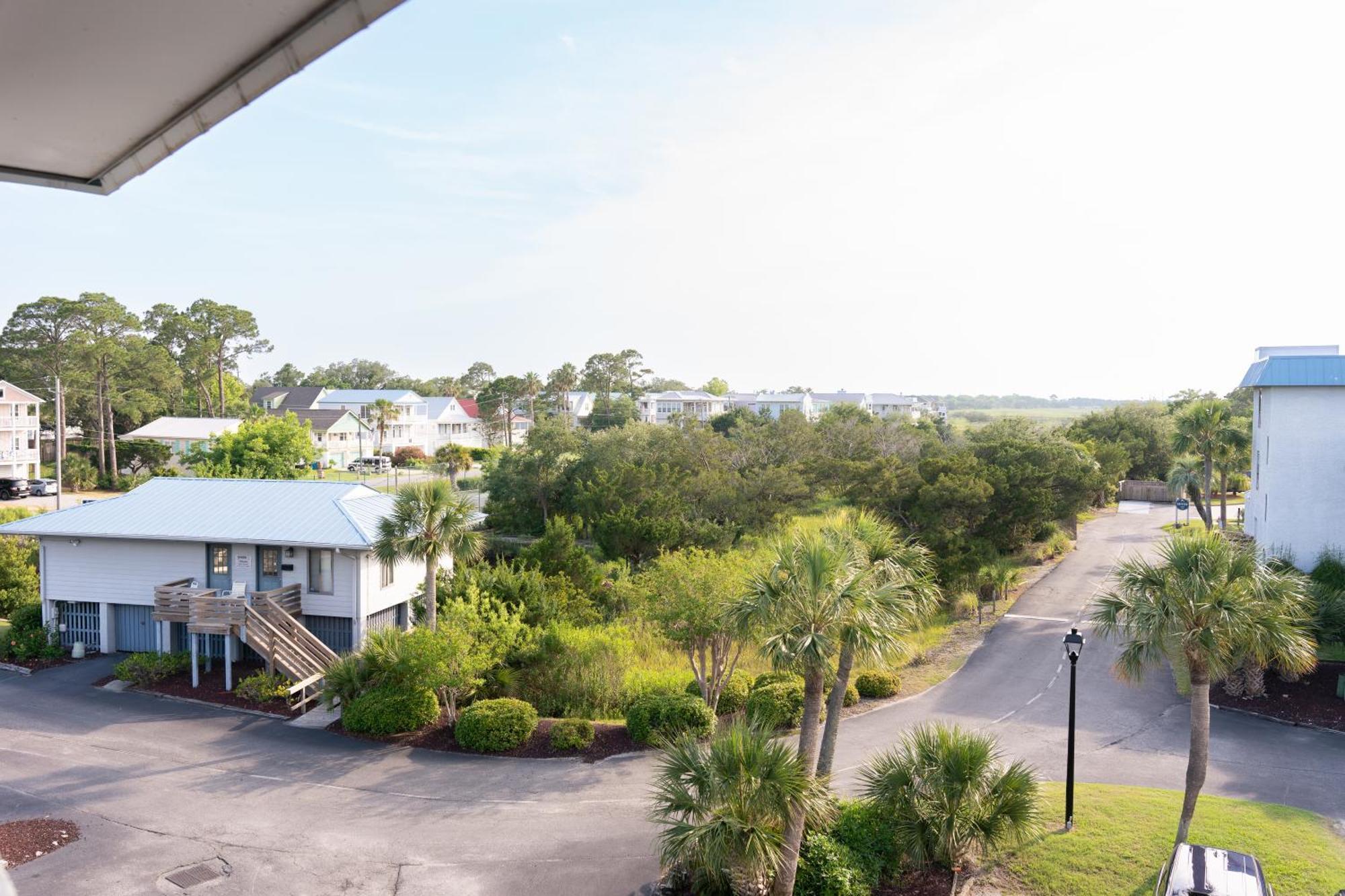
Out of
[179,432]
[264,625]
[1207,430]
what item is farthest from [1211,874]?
[179,432]

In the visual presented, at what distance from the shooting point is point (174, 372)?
208ft

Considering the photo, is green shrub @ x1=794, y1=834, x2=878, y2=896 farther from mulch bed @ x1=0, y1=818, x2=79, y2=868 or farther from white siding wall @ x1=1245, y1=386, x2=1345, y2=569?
white siding wall @ x1=1245, y1=386, x2=1345, y2=569

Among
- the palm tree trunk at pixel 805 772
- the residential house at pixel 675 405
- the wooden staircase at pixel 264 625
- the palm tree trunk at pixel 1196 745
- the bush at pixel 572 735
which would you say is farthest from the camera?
the residential house at pixel 675 405

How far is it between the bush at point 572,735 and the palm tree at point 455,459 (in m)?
43.8

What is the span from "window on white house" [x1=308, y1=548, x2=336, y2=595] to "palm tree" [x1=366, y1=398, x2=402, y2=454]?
50.6 m

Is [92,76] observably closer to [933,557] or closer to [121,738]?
[121,738]

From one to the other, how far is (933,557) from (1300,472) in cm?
1073

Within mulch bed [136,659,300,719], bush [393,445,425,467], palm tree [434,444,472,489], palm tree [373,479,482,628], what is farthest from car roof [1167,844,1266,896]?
bush [393,445,425,467]

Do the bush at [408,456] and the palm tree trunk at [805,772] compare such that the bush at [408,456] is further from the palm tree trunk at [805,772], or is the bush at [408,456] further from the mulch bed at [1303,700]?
the palm tree trunk at [805,772]

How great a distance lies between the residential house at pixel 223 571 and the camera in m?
22.1

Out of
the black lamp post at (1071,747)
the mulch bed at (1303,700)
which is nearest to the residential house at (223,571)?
the black lamp post at (1071,747)

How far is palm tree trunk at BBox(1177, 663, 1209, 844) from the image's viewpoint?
1257 cm

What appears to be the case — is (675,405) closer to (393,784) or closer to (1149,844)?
(393,784)

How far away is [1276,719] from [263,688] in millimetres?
22657
